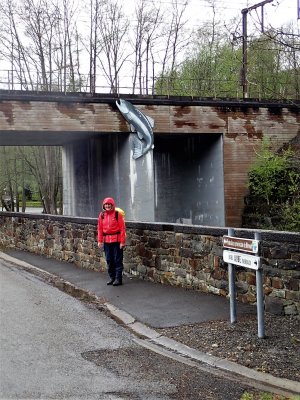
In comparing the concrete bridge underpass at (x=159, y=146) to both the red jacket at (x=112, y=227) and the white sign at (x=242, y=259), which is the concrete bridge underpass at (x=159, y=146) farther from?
the white sign at (x=242, y=259)

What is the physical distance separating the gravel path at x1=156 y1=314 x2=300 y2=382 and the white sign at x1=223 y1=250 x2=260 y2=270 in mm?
816

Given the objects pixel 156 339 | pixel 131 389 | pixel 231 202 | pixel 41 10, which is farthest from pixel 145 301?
pixel 41 10

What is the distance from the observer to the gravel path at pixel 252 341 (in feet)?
17.3

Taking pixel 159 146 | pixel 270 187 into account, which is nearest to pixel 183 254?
pixel 270 187

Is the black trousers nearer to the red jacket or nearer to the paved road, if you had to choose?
the red jacket

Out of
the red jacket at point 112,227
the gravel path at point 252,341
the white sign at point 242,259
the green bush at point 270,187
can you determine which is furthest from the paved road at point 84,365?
the green bush at point 270,187

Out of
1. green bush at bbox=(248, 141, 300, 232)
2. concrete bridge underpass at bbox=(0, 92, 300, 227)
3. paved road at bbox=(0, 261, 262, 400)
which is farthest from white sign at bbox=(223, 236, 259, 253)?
green bush at bbox=(248, 141, 300, 232)

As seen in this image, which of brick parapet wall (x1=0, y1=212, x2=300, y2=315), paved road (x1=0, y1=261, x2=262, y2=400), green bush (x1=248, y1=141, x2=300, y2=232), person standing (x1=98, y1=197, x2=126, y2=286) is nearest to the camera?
paved road (x1=0, y1=261, x2=262, y2=400)

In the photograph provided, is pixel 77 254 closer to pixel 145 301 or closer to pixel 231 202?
pixel 145 301

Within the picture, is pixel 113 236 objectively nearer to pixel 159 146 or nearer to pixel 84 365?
pixel 84 365

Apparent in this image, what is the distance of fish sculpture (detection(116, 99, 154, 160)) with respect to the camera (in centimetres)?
2281

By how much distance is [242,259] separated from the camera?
20.8ft

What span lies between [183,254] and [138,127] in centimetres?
1440

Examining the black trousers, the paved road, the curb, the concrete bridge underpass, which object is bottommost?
the curb
